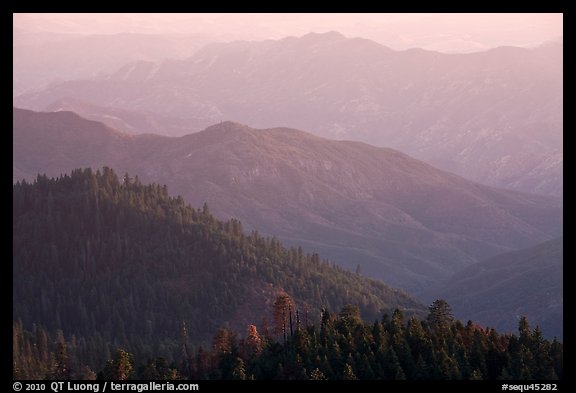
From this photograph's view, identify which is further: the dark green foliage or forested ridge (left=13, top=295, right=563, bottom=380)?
forested ridge (left=13, top=295, right=563, bottom=380)

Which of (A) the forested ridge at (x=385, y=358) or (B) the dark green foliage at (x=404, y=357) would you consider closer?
(B) the dark green foliage at (x=404, y=357)

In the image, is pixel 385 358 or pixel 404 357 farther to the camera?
pixel 385 358

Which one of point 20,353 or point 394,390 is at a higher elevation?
point 20,353

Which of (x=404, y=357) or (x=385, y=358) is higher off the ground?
(x=404, y=357)

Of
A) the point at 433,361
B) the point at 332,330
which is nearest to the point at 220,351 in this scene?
the point at 332,330

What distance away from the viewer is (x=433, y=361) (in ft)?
364
